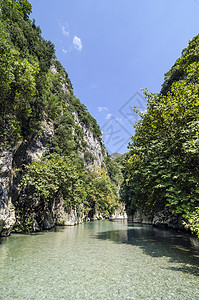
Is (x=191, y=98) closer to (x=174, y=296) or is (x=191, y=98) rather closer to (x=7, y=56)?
(x=174, y=296)

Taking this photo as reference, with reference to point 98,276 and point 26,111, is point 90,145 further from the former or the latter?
point 98,276

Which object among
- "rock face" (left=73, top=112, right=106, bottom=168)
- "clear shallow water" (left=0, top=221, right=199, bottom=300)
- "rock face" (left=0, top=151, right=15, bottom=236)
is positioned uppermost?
"rock face" (left=73, top=112, right=106, bottom=168)

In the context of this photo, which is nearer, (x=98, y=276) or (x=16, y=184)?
(x=98, y=276)

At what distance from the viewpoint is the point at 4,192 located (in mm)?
12023

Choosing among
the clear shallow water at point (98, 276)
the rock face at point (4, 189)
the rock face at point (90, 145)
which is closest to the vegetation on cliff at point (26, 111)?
the rock face at point (4, 189)

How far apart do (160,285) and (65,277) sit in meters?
3.13

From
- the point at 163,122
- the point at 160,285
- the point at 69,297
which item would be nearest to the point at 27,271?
the point at 69,297

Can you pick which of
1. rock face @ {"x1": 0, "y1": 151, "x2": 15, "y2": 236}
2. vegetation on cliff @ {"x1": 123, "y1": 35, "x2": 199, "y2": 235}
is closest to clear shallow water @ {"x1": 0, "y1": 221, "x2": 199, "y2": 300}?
vegetation on cliff @ {"x1": 123, "y1": 35, "x2": 199, "y2": 235}

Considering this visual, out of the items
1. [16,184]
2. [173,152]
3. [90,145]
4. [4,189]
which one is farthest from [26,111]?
[90,145]

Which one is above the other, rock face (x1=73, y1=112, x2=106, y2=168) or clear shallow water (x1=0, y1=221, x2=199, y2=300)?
rock face (x1=73, y1=112, x2=106, y2=168)

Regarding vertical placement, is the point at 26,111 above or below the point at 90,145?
below

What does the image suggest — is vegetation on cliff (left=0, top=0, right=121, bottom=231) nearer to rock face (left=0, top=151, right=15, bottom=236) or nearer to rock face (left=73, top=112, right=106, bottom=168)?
rock face (left=0, top=151, right=15, bottom=236)

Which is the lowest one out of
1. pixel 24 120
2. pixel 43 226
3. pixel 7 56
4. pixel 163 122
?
pixel 43 226

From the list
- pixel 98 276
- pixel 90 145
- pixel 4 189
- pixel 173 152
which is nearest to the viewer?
pixel 98 276
